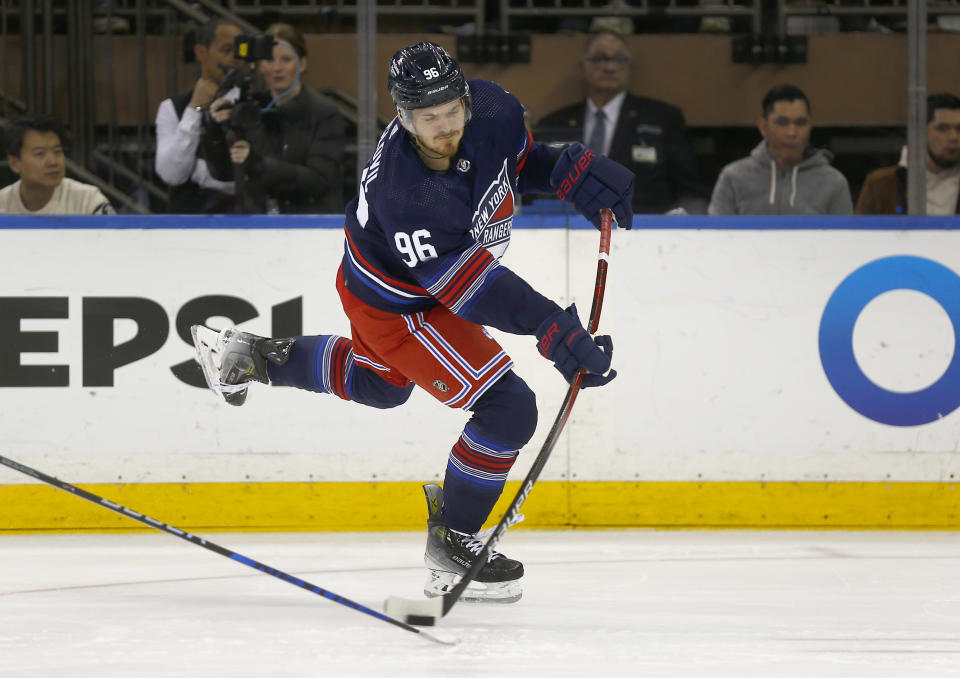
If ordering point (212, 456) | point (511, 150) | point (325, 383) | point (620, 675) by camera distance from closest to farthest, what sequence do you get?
point (620, 675) → point (511, 150) → point (325, 383) → point (212, 456)

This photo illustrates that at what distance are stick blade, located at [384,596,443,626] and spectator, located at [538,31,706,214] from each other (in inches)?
74.0

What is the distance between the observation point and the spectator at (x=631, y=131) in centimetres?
411

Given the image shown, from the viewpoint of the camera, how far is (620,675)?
2.23 metres

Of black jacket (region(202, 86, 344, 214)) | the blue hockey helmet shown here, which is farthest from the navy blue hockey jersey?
black jacket (region(202, 86, 344, 214))

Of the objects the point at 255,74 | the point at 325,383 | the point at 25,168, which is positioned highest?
the point at 255,74

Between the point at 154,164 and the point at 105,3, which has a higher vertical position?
the point at 105,3

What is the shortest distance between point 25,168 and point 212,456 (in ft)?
3.63

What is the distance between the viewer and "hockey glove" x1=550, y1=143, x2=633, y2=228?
297 centimetres

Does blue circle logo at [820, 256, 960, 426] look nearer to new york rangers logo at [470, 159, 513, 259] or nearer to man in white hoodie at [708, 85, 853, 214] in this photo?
man in white hoodie at [708, 85, 853, 214]

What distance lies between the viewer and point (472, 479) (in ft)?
9.39

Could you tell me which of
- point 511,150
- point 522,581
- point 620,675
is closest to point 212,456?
point 522,581

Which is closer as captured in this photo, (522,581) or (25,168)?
(522,581)

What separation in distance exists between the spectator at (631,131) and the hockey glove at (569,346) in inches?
64.9

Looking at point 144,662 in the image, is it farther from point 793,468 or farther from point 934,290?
point 934,290
